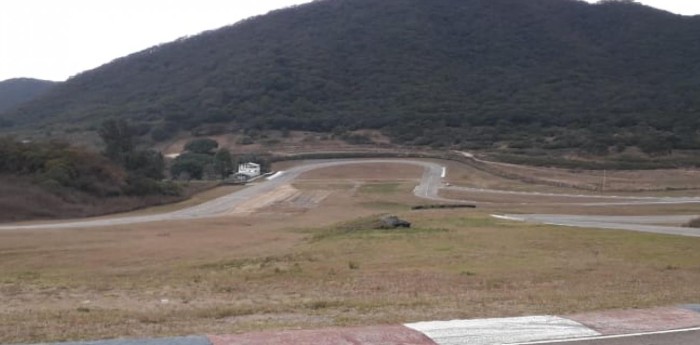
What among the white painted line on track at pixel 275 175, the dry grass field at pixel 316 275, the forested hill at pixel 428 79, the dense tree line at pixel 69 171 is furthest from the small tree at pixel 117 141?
the dry grass field at pixel 316 275

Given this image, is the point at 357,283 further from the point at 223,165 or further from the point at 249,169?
the point at 223,165

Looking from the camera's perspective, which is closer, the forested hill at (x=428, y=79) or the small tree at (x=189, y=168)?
the small tree at (x=189, y=168)

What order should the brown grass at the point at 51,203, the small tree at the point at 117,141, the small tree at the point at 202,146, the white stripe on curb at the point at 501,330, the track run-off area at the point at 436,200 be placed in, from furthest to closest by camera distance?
the small tree at the point at 202,146 < the small tree at the point at 117,141 < the brown grass at the point at 51,203 < the track run-off area at the point at 436,200 < the white stripe on curb at the point at 501,330

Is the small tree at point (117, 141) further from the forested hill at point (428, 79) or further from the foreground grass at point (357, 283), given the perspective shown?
the foreground grass at point (357, 283)

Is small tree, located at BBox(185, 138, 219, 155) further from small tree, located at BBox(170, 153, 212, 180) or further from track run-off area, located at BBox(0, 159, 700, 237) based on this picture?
track run-off area, located at BBox(0, 159, 700, 237)

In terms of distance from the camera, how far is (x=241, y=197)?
233 feet

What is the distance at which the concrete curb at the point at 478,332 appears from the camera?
9961 millimetres

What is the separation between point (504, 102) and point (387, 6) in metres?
56.7

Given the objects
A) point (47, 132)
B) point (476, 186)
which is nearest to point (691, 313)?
point (476, 186)

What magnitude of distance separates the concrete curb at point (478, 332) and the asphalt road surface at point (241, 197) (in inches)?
1641

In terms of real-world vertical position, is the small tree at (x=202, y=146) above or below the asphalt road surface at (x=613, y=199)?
above

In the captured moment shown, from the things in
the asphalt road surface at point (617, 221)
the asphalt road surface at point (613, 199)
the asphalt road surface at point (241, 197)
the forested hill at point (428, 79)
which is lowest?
the asphalt road surface at point (241, 197)

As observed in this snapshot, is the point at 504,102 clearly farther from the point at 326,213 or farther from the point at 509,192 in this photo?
the point at 326,213

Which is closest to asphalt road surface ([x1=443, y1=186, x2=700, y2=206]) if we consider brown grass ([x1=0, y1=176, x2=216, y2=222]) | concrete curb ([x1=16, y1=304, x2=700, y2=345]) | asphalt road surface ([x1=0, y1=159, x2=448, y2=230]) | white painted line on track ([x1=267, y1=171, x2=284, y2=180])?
asphalt road surface ([x1=0, y1=159, x2=448, y2=230])
